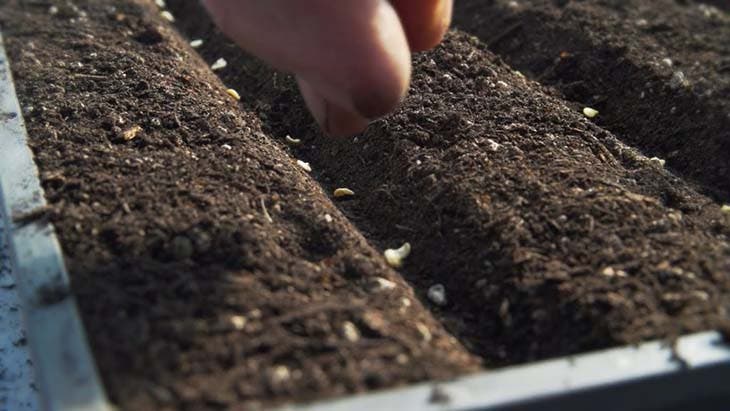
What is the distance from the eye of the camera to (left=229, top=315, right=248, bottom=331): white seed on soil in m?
1.33

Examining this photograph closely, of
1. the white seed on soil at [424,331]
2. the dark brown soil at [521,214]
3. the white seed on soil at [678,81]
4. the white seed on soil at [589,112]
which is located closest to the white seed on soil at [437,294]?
the dark brown soil at [521,214]

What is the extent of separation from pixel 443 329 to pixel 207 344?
42 cm

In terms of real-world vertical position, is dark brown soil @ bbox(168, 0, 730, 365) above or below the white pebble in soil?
above

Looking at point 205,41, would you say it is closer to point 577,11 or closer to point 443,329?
point 577,11

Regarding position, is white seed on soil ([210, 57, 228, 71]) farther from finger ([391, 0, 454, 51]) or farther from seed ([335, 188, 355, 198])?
finger ([391, 0, 454, 51])

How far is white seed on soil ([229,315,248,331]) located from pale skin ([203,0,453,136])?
38 centimetres

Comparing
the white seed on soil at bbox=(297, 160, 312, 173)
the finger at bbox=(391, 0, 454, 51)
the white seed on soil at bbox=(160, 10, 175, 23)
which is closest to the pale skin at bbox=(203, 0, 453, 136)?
the finger at bbox=(391, 0, 454, 51)

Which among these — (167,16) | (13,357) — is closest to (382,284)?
(13,357)

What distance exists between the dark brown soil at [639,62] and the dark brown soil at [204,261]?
0.86 metres

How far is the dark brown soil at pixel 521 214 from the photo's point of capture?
1.45m

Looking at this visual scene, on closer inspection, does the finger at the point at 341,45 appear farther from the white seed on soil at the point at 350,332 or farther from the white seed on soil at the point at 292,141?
the white seed on soil at the point at 292,141

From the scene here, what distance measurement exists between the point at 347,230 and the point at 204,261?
0.31 m

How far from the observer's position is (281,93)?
2.33 meters

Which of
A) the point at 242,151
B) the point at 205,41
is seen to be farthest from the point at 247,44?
the point at 205,41
